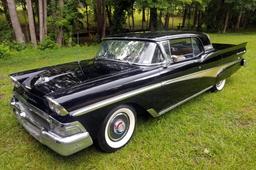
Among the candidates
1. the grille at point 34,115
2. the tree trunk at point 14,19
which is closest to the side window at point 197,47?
the grille at point 34,115

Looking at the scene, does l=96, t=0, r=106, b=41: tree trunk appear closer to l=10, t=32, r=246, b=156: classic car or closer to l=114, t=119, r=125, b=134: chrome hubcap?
l=10, t=32, r=246, b=156: classic car

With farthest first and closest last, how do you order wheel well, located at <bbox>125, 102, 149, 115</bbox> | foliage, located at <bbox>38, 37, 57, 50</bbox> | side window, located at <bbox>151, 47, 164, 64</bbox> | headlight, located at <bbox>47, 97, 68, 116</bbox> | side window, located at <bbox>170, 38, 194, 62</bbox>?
1. foliage, located at <bbox>38, 37, 57, 50</bbox>
2. side window, located at <bbox>170, 38, 194, 62</bbox>
3. side window, located at <bbox>151, 47, 164, 64</bbox>
4. wheel well, located at <bbox>125, 102, 149, 115</bbox>
5. headlight, located at <bbox>47, 97, 68, 116</bbox>

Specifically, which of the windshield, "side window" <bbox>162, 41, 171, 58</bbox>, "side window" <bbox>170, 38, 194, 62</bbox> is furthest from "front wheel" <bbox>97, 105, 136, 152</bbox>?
"side window" <bbox>170, 38, 194, 62</bbox>

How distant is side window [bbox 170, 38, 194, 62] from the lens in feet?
12.8

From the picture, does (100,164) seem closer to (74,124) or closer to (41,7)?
(74,124)

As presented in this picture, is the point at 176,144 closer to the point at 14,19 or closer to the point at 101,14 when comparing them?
the point at 14,19

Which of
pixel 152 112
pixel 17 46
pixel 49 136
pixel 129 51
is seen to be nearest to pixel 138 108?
pixel 152 112

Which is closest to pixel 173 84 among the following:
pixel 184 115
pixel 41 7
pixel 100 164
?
pixel 184 115

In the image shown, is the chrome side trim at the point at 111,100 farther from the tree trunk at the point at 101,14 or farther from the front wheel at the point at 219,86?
the tree trunk at the point at 101,14

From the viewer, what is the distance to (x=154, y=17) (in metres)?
15.2

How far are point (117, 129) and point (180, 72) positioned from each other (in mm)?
1519

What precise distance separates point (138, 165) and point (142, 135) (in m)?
0.68

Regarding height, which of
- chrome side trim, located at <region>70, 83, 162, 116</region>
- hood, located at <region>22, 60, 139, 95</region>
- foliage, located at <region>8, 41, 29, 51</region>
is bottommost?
foliage, located at <region>8, 41, 29, 51</region>

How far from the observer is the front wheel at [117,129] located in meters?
2.92
